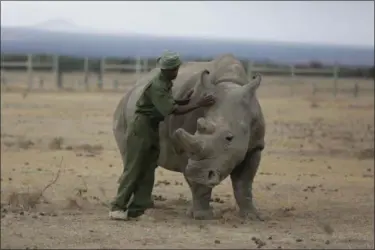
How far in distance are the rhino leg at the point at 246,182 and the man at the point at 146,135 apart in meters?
0.98

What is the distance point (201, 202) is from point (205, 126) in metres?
1.13

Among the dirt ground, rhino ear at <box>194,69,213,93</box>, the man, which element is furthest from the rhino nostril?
rhino ear at <box>194,69,213,93</box>

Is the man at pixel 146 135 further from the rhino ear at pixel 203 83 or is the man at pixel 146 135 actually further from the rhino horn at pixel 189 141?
the rhino horn at pixel 189 141

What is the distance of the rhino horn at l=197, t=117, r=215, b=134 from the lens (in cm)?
990

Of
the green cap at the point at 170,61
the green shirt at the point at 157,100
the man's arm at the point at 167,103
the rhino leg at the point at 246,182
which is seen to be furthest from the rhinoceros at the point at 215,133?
the green cap at the point at 170,61

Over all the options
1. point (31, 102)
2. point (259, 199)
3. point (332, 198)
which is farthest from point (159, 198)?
point (31, 102)

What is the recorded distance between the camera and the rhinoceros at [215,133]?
989 cm

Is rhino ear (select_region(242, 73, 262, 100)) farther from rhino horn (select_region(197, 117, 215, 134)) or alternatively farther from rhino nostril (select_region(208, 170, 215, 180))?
rhino nostril (select_region(208, 170, 215, 180))

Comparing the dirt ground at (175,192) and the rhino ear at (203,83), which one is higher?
the rhino ear at (203,83)

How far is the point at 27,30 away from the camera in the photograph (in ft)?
53.2

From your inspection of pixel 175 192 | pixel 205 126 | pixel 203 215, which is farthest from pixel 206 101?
pixel 175 192

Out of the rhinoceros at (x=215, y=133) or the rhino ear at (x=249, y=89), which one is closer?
the rhinoceros at (x=215, y=133)

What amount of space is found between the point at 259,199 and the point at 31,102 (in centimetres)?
1867

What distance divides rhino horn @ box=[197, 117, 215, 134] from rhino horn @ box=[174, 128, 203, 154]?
13 centimetres
